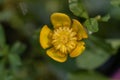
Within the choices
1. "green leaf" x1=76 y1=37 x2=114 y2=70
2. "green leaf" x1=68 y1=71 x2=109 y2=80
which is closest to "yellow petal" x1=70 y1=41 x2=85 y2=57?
"green leaf" x1=76 y1=37 x2=114 y2=70

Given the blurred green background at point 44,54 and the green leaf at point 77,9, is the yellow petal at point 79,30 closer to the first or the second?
the green leaf at point 77,9

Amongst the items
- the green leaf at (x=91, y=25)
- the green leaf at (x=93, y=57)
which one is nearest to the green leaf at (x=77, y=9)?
the green leaf at (x=91, y=25)

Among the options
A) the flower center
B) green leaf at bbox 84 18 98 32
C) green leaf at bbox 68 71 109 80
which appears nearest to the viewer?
green leaf at bbox 84 18 98 32

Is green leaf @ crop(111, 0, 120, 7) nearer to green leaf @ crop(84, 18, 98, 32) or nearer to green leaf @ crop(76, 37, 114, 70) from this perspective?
green leaf @ crop(84, 18, 98, 32)

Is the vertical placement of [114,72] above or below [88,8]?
below

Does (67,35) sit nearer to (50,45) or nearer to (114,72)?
(50,45)

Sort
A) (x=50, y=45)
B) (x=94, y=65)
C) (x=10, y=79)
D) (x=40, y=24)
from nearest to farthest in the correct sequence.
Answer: (x=50, y=45) < (x=10, y=79) < (x=94, y=65) < (x=40, y=24)

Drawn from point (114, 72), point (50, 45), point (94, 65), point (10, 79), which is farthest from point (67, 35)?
point (114, 72)

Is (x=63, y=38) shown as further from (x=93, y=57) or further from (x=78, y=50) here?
(x=93, y=57)
